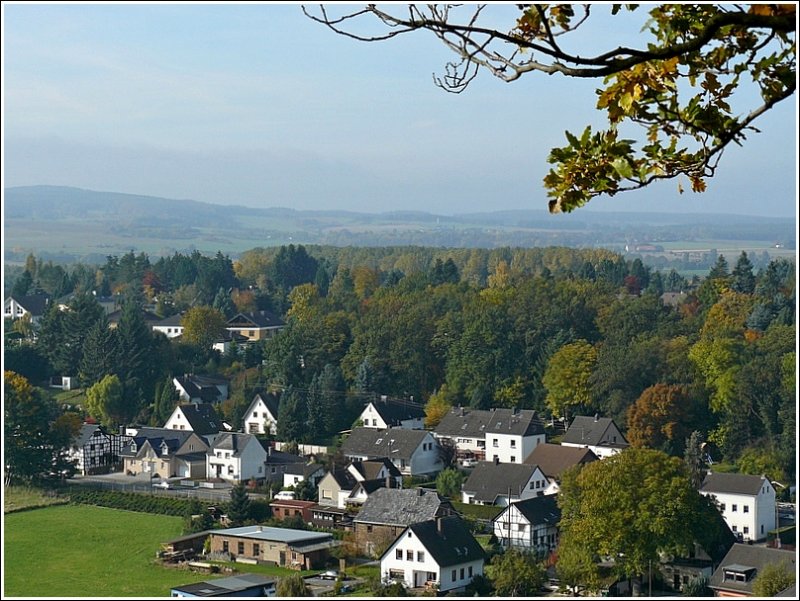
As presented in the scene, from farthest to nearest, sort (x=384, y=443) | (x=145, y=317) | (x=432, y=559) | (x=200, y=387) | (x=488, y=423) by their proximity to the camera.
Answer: (x=145, y=317) → (x=200, y=387) → (x=488, y=423) → (x=384, y=443) → (x=432, y=559)

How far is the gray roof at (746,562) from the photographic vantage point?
9.10m

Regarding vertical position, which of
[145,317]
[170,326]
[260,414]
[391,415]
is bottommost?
[260,414]

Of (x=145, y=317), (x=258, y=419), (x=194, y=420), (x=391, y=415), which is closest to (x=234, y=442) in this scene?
(x=194, y=420)

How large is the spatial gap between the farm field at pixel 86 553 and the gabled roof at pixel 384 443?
110 inches

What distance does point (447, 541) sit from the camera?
32.3 ft

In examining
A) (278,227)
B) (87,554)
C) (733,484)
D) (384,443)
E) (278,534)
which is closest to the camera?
(87,554)

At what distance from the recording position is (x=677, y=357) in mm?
14500

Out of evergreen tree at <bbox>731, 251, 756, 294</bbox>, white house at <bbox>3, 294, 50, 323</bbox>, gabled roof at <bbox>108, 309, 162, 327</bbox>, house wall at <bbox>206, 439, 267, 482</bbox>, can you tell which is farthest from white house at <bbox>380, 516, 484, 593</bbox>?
white house at <bbox>3, 294, 50, 323</bbox>

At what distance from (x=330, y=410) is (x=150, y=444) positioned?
229 centimetres

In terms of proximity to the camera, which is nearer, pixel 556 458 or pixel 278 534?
pixel 278 534

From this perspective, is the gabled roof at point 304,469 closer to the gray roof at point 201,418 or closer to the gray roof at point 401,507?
the gray roof at point 401,507

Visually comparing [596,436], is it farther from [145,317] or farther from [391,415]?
[145,317]

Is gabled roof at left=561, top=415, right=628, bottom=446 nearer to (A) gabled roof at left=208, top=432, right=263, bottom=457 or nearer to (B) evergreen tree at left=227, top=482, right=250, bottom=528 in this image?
(A) gabled roof at left=208, top=432, right=263, bottom=457

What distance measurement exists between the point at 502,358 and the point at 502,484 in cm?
373
